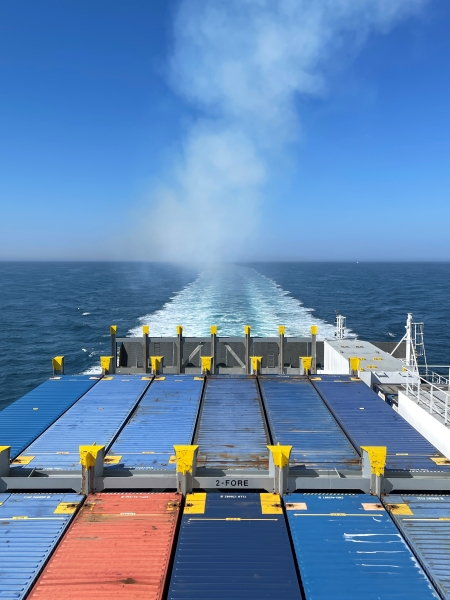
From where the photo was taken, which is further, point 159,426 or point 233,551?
point 159,426

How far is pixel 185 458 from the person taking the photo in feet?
38.0

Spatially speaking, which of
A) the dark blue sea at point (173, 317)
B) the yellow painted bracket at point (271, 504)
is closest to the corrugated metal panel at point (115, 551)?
the yellow painted bracket at point (271, 504)

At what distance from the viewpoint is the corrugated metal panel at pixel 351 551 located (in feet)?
28.5

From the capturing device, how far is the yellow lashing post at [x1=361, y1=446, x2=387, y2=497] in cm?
1148

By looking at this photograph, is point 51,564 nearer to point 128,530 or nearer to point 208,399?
point 128,530

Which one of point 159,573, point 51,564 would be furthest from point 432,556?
point 51,564

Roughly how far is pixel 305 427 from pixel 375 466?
469cm

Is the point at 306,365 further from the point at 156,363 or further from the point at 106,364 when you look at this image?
the point at 106,364

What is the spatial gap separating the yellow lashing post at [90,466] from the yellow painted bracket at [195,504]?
273 cm

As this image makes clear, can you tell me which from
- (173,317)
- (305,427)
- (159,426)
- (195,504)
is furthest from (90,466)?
(173,317)

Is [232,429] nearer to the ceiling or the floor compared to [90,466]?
nearer to the floor

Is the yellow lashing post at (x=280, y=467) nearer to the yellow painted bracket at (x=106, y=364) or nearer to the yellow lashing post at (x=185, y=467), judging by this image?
the yellow lashing post at (x=185, y=467)

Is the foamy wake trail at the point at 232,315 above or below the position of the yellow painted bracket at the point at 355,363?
below

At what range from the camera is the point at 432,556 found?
962cm
